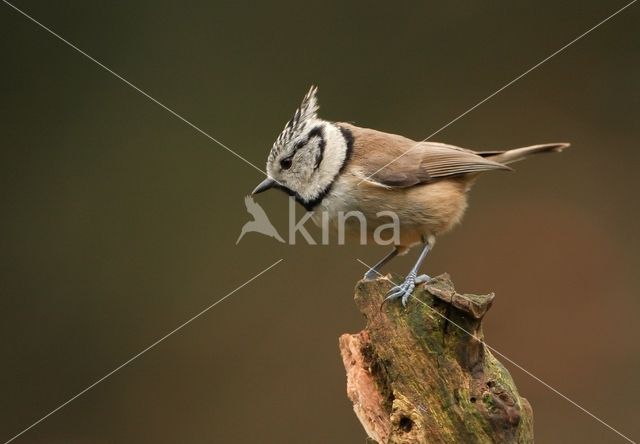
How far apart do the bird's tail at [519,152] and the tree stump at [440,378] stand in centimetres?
114

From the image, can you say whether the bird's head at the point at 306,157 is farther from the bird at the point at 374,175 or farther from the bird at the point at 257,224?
the bird at the point at 257,224

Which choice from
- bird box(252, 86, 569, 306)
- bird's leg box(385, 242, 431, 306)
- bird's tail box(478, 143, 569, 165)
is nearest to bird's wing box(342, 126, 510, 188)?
bird box(252, 86, 569, 306)

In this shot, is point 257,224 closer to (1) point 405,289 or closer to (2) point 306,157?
(2) point 306,157

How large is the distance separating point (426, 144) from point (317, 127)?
0.45 meters

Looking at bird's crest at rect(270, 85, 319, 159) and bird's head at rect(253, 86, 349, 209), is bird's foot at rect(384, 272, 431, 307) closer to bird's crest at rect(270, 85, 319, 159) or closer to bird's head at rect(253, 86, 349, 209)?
bird's head at rect(253, 86, 349, 209)

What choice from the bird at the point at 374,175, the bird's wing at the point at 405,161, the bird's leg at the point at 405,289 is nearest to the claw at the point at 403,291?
the bird's leg at the point at 405,289

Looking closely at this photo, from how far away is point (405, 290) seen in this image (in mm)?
2072

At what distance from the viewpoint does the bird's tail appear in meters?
2.95

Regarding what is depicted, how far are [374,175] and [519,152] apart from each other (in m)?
0.71

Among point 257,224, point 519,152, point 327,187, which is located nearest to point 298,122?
point 327,187

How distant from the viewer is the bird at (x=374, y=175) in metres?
2.64

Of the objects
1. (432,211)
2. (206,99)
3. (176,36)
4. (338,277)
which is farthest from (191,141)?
(432,211)

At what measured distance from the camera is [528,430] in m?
1.95

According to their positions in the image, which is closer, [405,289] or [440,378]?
[440,378]
